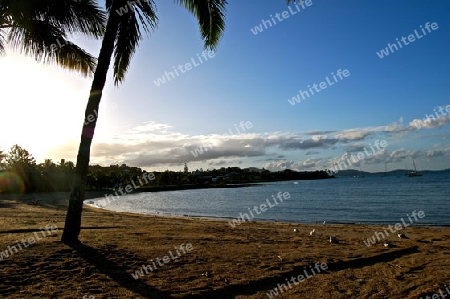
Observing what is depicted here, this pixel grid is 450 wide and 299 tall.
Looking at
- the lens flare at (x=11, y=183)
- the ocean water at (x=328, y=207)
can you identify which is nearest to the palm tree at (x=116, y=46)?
the ocean water at (x=328, y=207)

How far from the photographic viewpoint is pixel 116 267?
7.11 metres

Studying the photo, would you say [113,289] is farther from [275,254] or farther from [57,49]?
[57,49]

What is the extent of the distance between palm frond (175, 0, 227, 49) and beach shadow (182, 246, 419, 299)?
714cm

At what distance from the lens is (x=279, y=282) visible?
6832 mm

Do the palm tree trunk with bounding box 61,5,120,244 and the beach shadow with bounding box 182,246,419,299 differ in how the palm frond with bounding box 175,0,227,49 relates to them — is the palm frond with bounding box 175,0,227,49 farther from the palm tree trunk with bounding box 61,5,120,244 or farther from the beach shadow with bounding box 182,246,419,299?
the beach shadow with bounding box 182,246,419,299

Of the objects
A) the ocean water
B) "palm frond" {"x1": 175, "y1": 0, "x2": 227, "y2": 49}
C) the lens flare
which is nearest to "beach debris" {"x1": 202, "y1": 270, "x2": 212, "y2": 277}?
"palm frond" {"x1": 175, "y1": 0, "x2": 227, "y2": 49}

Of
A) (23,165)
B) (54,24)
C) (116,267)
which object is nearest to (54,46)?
(54,24)

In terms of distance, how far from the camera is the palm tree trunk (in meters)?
8.49

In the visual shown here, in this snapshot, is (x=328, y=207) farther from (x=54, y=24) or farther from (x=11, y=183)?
(x=11, y=183)

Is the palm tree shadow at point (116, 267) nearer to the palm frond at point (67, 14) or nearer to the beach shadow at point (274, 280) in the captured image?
the beach shadow at point (274, 280)

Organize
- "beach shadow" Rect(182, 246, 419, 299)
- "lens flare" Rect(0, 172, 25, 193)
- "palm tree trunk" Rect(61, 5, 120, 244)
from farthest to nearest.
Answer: "lens flare" Rect(0, 172, 25, 193) < "palm tree trunk" Rect(61, 5, 120, 244) < "beach shadow" Rect(182, 246, 419, 299)

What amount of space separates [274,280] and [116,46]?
7.57m

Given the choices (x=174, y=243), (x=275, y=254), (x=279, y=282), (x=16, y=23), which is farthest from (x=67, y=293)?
(x=16, y=23)

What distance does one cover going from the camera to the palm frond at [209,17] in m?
9.96
